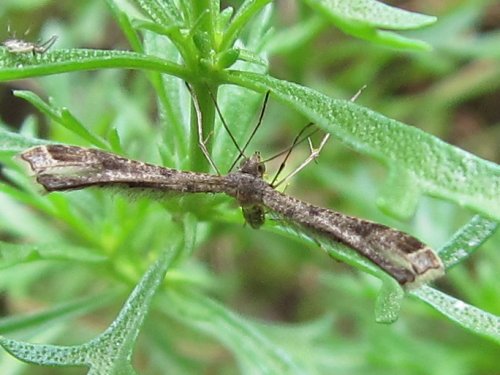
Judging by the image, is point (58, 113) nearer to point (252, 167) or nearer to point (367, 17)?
point (252, 167)

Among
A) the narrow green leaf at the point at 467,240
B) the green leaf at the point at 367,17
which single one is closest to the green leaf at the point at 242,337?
the narrow green leaf at the point at 467,240

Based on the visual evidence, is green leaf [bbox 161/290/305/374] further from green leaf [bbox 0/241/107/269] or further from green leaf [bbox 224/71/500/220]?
green leaf [bbox 224/71/500/220]

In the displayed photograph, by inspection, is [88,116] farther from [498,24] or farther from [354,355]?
[498,24]

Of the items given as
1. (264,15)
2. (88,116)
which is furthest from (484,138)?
(264,15)

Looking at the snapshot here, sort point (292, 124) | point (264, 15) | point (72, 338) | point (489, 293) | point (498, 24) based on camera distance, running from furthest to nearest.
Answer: point (498, 24), point (292, 124), point (72, 338), point (489, 293), point (264, 15)

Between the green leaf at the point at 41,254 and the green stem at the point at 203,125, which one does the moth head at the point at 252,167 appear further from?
the green leaf at the point at 41,254

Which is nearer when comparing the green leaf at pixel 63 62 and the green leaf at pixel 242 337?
the green leaf at pixel 63 62
